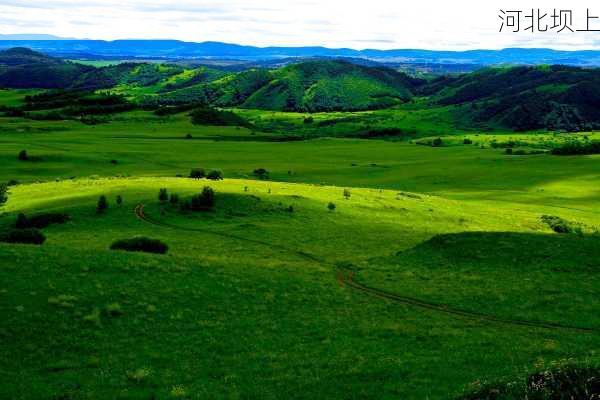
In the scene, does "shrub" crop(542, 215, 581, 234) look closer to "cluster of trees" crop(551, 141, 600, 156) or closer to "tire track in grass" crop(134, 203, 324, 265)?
"tire track in grass" crop(134, 203, 324, 265)

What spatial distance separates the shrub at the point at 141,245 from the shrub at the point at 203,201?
2054 centimetres

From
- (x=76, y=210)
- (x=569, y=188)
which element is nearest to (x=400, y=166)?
(x=569, y=188)

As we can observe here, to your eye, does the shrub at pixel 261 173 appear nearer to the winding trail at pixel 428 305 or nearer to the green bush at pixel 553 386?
the winding trail at pixel 428 305

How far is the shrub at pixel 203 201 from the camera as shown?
65931 mm

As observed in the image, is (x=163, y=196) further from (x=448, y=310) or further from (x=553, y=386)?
(x=553, y=386)

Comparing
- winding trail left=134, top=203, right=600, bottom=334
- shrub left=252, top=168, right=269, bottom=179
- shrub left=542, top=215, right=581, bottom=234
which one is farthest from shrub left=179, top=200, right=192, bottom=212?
shrub left=252, top=168, right=269, bottom=179

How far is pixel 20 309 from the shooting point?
94.1ft

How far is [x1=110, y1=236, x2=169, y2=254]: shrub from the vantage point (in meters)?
44.7

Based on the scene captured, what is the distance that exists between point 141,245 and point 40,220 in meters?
20.3

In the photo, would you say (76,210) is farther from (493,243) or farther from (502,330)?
(502,330)

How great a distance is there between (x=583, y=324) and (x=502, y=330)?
13.6 feet

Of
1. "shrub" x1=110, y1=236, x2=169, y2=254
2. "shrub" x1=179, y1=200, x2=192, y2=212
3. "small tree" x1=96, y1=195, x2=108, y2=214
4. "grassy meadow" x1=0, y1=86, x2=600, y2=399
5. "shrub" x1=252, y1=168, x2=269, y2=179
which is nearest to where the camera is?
"grassy meadow" x1=0, y1=86, x2=600, y2=399

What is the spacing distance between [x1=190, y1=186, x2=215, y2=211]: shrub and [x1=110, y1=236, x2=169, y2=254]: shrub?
2054cm

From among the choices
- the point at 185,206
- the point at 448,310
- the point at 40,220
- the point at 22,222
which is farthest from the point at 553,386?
the point at 22,222
